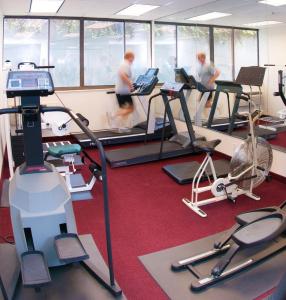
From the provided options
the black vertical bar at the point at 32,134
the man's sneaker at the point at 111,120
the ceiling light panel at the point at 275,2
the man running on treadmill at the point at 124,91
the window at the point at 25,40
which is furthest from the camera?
the man's sneaker at the point at 111,120

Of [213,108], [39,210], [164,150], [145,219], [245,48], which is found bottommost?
[145,219]

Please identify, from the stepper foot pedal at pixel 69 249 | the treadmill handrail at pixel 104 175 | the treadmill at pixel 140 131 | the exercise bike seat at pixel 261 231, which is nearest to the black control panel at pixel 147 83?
the treadmill at pixel 140 131

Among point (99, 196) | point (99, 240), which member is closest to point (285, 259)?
point (99, 240)

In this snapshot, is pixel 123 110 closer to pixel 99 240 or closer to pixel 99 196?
pixel 99 196

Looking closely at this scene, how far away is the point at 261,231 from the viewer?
237 centimetres

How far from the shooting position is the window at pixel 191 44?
6.06 meters

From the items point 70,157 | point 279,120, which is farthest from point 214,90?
point 70,157

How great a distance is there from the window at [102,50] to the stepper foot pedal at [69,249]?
18.5ft

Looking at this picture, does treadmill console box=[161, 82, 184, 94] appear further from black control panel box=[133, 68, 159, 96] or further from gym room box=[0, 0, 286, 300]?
black control panel box=[133, 68, 159, 96]

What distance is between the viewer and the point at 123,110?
704 cm

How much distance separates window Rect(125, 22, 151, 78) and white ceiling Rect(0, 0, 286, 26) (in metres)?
0.41

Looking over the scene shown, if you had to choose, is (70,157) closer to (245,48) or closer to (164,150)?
(164,150)

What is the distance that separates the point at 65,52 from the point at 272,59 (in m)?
4.54

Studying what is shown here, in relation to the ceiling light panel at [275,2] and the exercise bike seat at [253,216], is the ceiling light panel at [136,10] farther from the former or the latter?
the exercise bike seat at [253,216]
